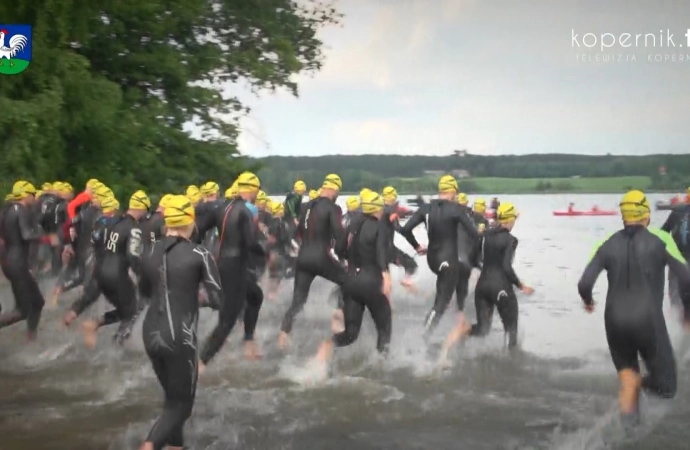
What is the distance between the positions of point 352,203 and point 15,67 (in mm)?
6078

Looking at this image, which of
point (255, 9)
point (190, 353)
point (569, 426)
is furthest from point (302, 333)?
point (255, 9)

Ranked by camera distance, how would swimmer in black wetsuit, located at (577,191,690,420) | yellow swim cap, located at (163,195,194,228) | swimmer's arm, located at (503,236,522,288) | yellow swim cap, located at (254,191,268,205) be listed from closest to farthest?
yellow swim cap, located at (163,195,194,228) < swimmer in black wetsuit, located at (577,191,690,420) < swimmer's arm, located at (503,236,522,288) < yellow swim cap, located at (254,191,268,205)

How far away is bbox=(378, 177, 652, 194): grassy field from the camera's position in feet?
72.1

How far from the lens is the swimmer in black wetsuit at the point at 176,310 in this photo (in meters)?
5.25

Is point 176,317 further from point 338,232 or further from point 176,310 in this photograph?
point 338,232

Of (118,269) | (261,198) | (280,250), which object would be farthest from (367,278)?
(280,250)

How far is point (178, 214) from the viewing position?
549 cm

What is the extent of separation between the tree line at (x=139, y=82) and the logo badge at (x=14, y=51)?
124 mm

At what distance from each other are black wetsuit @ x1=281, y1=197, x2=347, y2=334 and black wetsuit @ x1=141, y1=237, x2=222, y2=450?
12.7 feet

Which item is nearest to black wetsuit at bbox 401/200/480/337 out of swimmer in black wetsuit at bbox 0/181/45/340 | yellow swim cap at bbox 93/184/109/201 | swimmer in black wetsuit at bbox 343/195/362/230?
yellow swim cap at bbox 93/184/109/201

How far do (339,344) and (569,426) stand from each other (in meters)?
2.47

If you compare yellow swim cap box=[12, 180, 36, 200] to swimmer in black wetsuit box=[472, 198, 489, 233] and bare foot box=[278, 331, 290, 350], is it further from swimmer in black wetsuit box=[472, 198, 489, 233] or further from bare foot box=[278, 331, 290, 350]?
swimmer in black wetsuit box=[472, 198, 489, 233]

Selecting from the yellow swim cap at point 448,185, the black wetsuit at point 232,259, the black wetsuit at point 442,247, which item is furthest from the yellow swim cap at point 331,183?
the black wetsuit at point 232,259

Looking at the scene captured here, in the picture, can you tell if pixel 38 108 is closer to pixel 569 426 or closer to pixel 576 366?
pixel 576 366
